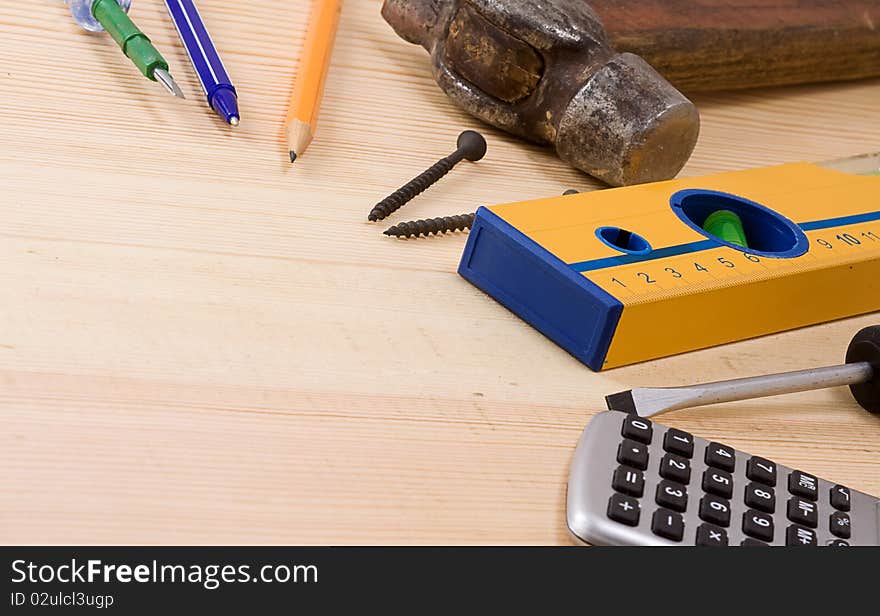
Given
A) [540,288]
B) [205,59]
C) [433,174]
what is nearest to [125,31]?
[205,59]

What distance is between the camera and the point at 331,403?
0.48 meters


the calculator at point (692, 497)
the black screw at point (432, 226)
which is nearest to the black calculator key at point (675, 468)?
the calculator at point (692, 497)

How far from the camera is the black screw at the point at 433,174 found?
64 cm

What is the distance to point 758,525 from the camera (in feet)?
1.44

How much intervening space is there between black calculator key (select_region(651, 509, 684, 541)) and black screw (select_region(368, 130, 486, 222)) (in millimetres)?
274

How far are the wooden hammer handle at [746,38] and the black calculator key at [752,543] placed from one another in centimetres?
46

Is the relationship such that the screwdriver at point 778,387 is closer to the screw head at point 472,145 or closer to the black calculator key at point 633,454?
A: the black calculator key at point 633,454

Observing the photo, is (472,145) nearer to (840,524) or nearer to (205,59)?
(205,59)

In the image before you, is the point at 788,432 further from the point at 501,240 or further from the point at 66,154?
the point at 66,154

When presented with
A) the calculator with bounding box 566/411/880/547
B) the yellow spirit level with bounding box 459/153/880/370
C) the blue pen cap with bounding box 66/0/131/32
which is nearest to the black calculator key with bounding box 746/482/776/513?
the calculator with bounding box 566/411/880/547

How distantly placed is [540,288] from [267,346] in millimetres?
146
